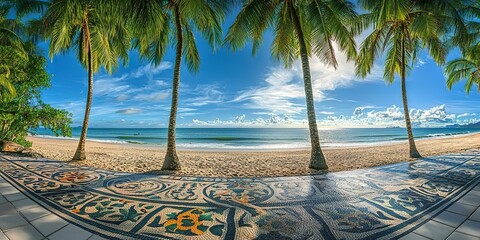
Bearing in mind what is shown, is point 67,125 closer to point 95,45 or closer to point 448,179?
point 95,45

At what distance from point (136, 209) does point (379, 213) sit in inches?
144

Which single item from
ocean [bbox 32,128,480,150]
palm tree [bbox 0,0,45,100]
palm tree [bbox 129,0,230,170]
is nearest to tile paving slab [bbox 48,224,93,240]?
palm tree [bbox 129,0,230,170]

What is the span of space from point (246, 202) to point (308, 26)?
6.51m

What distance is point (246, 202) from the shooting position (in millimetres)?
3400

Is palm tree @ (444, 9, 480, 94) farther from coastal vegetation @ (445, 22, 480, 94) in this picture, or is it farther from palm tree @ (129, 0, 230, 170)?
palm tree @ (129, 0, 230, 170)

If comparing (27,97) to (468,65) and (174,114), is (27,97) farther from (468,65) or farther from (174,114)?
(468,65)

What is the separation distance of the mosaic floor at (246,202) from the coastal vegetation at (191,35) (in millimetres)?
2236

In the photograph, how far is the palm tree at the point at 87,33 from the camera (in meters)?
5.97

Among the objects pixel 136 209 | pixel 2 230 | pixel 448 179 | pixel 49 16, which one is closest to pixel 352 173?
pixel 448 179

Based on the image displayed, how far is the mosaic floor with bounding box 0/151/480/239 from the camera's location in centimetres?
246

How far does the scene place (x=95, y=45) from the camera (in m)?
8.60

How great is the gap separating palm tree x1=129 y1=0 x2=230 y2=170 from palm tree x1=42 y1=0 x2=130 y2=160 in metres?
1.00

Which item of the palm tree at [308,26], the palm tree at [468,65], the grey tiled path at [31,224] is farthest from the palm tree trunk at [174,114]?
the palm tree at [468,65]

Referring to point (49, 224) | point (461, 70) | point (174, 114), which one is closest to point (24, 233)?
point (49, 224)
